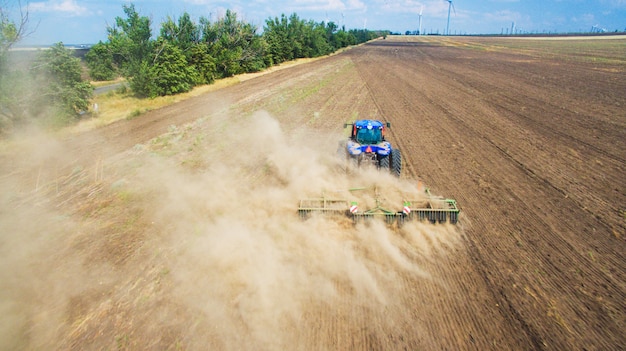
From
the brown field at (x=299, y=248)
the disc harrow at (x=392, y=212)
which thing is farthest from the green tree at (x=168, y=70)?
the disc harrow at (x=392, y=212)

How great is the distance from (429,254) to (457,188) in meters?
4.26

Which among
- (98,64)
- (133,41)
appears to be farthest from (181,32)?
(98,64)

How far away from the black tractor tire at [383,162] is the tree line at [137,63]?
18.3 m

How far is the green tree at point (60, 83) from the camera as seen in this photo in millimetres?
17828

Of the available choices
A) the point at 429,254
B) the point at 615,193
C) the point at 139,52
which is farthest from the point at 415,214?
the point at 139,52

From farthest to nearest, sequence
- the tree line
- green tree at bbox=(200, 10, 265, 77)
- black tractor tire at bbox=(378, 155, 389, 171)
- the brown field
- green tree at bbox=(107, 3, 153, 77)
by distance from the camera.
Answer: green tree at bbox=(200, 10, 265, 77) < green tree at bbox=(107, 3, 153, 77) < the tree line < black tractor tire at bbox=(378, 155, 389, 171) < the brown field

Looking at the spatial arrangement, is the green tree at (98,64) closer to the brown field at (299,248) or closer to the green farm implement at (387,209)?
the brown field at (299,248)

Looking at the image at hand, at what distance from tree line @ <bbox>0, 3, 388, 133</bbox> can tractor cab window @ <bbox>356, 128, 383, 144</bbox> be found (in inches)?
690

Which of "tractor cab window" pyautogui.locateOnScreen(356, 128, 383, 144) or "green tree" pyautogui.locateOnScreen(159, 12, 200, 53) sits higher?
"green tree" pyautogui.locateOnScreen(159, 12, 200, 53)

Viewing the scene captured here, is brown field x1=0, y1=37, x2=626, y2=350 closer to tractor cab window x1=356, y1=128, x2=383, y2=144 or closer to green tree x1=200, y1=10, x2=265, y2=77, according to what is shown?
tractor cab window x1=356, y1=128, x2=383, y2=144

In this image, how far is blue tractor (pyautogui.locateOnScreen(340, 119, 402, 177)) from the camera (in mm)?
10602

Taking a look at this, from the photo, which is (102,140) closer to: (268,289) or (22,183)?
(22,183)

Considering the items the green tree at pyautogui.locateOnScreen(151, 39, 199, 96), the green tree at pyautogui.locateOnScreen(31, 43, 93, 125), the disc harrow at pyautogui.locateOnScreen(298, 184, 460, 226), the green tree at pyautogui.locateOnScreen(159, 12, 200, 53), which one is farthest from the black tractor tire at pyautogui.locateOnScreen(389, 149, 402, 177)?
the green tree at pyautogui.locateOnScreen(159, 12, 200, 53)

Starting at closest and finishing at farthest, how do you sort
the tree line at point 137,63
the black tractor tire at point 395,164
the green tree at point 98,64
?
the black tractor tire at point 395,164, the tree line at point 137,63, the green tree at point 98,64
